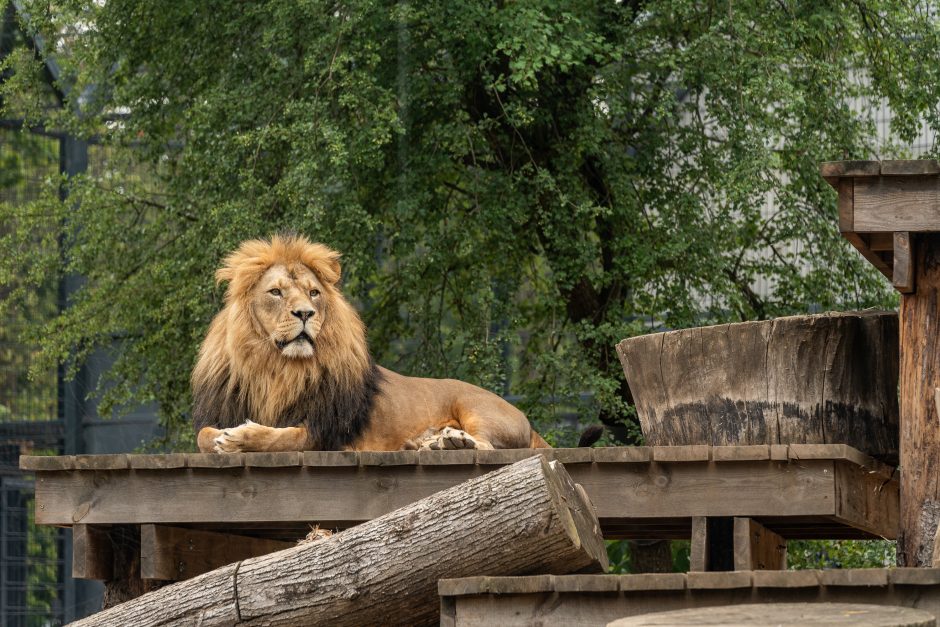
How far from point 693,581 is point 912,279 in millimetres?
1598

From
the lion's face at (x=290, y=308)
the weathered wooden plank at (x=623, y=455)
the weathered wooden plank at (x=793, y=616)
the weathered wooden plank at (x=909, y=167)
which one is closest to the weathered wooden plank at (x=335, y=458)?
the lion's face at (x=290, y=308)

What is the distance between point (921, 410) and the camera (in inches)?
211

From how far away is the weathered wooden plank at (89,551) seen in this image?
18.9 ft

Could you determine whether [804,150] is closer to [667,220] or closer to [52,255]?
[667,220]

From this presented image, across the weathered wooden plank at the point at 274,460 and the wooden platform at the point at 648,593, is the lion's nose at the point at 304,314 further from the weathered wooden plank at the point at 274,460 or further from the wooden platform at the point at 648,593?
the wooden platform at the point at 648,593

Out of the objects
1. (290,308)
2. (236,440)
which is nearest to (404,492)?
(236,440)

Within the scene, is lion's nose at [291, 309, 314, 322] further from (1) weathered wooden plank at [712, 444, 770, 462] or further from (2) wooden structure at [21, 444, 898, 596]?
(1) weathered wooden plank at [712, 444, 770, 462]

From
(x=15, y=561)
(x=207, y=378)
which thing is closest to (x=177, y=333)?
(x=207, y=378)

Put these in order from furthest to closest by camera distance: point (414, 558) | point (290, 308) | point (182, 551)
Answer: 1. point (290, 308)
2. point (182, 551)
3. point (414, 558)

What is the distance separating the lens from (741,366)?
5645mm

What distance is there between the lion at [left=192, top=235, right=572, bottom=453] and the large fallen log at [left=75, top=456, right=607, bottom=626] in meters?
0.94

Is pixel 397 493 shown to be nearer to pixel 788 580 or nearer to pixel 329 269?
pixel 329 269

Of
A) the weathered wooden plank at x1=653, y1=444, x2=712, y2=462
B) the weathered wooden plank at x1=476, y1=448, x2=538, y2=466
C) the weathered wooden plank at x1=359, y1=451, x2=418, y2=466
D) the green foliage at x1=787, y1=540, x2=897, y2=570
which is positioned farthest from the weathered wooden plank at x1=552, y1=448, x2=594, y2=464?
the green foliage at x1=787, y1=540, x2=897, y2=570

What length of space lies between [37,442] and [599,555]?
292 inches
